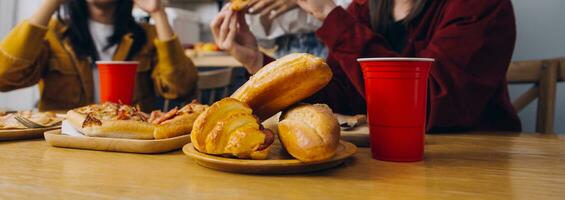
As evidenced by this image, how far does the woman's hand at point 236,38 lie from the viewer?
1161 millimetres

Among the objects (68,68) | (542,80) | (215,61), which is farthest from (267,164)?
(215,61)

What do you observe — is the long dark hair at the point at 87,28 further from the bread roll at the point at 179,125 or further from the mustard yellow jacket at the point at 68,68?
the bread roll at the point at 179,125

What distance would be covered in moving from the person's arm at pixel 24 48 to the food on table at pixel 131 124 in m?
0.97

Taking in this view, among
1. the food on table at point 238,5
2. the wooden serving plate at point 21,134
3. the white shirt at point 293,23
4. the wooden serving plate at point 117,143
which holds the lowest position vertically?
the white shirt at point 293,23

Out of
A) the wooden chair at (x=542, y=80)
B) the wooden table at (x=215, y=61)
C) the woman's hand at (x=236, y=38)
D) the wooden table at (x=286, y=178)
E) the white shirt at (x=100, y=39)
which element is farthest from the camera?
the wooden table at (x=215, y=61)

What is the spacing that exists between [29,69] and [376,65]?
145 cm

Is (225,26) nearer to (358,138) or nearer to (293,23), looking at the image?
(358,138)

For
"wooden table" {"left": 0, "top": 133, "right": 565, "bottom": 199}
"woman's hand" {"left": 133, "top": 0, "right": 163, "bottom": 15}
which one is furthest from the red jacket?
"woman's hand" {"left": 133, "top": 0, "right": 163, "bottom": 15}

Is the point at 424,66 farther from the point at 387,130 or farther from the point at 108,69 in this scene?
the point at 108,69

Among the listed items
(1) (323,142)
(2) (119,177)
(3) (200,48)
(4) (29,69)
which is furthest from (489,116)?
(3) (200,48)

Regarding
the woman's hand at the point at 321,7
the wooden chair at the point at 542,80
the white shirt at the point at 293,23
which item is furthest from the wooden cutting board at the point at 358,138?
the white shirt at the point at 293,23

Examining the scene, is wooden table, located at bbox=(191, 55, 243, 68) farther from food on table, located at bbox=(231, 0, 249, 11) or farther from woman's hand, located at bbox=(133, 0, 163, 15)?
food on table, located at bbox=(231, 0, 249, 11)

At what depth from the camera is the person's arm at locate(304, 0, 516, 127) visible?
0.94 meters

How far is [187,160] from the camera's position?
58 cm
